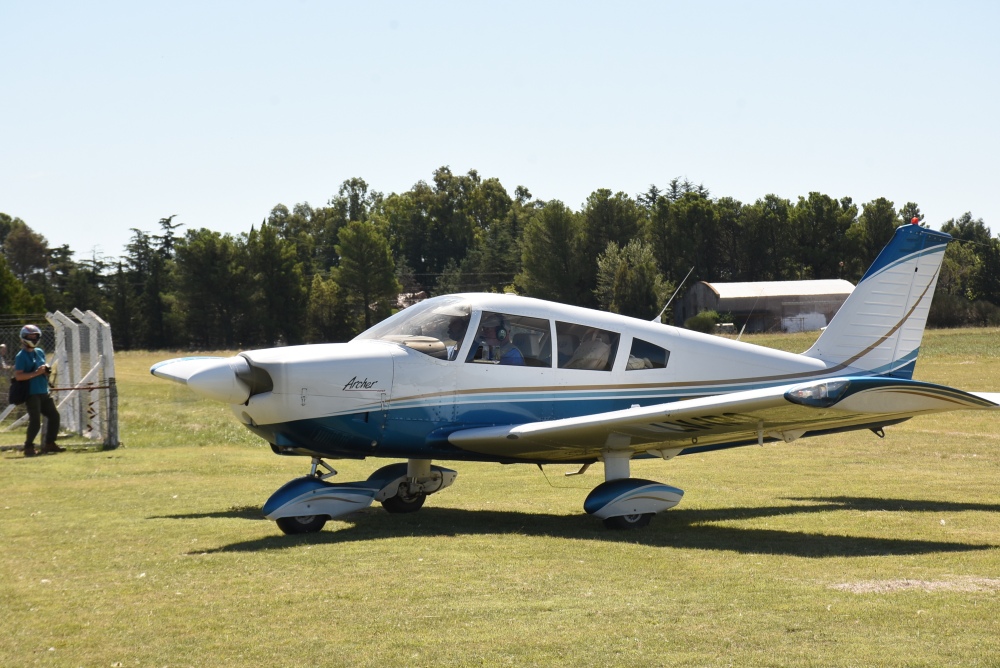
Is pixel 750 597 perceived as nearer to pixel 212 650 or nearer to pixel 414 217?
pixel 212 650

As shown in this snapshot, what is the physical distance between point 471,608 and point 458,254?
418 feet

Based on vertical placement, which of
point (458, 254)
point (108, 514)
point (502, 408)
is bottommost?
point (108, 514)

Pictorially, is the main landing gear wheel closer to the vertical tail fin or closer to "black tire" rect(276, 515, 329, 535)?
"black tire" rect(276, 515, 329, 535)

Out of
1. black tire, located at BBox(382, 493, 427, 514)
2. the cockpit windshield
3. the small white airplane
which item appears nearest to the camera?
the small white airplane

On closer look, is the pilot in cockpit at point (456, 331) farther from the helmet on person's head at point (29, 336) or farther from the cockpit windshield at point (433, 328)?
the helmet on person's head at point (29, 336)

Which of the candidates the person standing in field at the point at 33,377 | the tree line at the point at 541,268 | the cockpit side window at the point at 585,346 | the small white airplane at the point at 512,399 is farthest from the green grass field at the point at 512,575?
the tree line at the point at 541,268

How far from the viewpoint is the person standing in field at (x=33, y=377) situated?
17.5 metres

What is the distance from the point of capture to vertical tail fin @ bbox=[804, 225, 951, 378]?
1243cm

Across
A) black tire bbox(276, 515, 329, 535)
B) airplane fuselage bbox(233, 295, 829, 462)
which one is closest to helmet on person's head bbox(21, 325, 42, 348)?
airplane fuselage bbox(233, 295, 829, 462)

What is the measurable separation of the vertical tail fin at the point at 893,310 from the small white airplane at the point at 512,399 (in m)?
0.29

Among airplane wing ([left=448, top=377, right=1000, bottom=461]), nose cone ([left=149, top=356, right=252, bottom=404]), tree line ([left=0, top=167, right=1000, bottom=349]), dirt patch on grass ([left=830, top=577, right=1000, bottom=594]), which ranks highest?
tree line ([left=0, top=167, right=1000, bottom=349])

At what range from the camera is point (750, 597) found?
6871 millimetres

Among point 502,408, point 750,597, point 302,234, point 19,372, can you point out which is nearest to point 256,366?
point 502,408

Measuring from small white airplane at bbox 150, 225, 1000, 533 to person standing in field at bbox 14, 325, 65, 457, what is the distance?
24.5 ft
